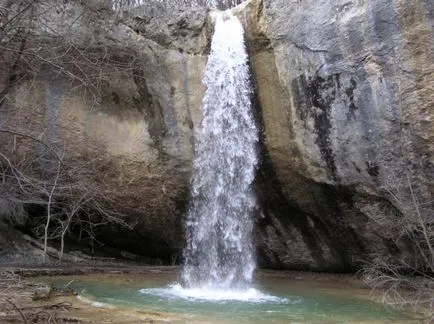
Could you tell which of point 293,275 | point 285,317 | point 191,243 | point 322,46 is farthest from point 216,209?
point 285,317

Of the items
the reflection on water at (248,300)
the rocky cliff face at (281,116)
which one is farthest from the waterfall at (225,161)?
the reflection on water at (248,300)

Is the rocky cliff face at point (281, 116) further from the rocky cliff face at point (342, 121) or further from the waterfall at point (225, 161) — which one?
the waterfall at point (225, 161)

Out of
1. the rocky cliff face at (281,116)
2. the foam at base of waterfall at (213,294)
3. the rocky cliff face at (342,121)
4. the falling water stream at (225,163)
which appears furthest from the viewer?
the falling water stream at (225,163)

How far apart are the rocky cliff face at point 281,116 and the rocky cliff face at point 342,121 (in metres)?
0.02

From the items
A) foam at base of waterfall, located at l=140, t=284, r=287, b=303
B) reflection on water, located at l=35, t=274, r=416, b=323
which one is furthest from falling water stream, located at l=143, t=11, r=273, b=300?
foam at base of waterfall, located at l=140, t=284, r=287, b=303

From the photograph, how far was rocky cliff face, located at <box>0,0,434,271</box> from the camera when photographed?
9.88m

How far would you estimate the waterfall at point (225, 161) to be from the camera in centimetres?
1216

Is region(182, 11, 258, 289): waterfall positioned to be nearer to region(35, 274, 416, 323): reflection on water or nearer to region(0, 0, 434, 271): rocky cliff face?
region(0, 0, 434, 271): rocky cliff face

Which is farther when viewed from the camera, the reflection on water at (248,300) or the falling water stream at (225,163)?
the falling water stream at (225,163)

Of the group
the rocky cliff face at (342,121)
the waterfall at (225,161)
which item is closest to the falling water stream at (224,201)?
the waterfall at (225,161)

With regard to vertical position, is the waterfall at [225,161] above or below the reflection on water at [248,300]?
above

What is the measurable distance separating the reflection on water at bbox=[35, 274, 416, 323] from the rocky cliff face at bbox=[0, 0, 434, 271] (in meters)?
1.71

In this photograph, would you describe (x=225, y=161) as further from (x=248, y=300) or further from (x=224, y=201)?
(x=248, y=300)

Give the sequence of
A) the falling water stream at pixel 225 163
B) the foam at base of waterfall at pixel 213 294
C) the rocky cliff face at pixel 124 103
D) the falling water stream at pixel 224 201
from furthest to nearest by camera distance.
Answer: the rocky cliff face at pixel 124 103 → the falling water stream at pixel 225 163 → the falling water stream at pixel 224 201 → the foam at base of waterfall at pixel 213 294
